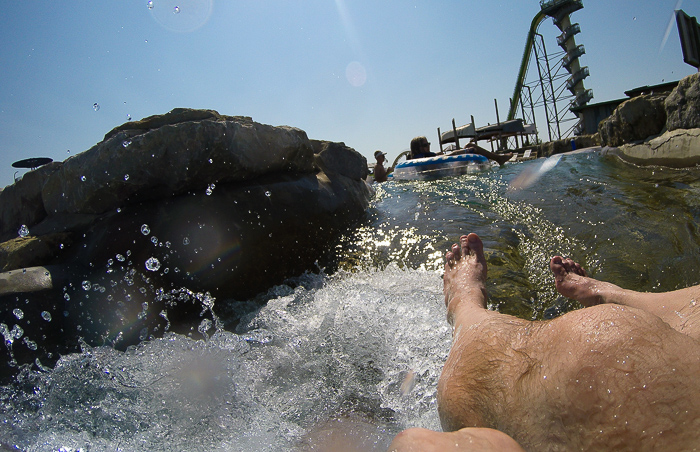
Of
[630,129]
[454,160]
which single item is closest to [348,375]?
[630,129]

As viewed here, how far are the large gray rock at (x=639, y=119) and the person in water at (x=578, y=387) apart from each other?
696cm

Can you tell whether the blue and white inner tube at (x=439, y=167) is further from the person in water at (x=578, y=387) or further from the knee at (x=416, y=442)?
the knee at (x=416, y=442)

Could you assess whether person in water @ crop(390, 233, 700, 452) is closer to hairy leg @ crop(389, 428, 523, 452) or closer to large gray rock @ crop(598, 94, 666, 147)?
hairy leg @ crop(389, 428, 523, 452)

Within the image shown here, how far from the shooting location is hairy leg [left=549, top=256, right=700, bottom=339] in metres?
1.24

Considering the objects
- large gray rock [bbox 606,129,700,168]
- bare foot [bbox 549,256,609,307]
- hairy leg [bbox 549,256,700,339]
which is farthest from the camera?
large gray rock [bbox 606,129,700,168]

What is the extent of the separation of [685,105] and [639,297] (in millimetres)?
5713

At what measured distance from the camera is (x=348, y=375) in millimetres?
1780

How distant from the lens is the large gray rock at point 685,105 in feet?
17.3

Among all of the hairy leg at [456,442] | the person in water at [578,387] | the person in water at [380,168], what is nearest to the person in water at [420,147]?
the person in water at [380,168]

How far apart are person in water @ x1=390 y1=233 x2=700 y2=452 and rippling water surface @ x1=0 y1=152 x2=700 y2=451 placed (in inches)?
18.3

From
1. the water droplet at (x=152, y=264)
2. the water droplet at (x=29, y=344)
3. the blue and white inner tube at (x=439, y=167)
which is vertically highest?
the blue and white inner tube at (x=439, y=167)

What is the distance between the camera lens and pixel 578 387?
0.89m

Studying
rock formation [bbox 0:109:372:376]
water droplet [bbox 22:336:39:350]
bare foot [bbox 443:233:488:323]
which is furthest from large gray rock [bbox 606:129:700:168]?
water droplet [bbox 22:336:39:350]

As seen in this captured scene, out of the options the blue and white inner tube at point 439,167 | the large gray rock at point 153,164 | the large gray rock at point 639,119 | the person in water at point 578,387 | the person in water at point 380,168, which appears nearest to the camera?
the person in water at point 578,387
